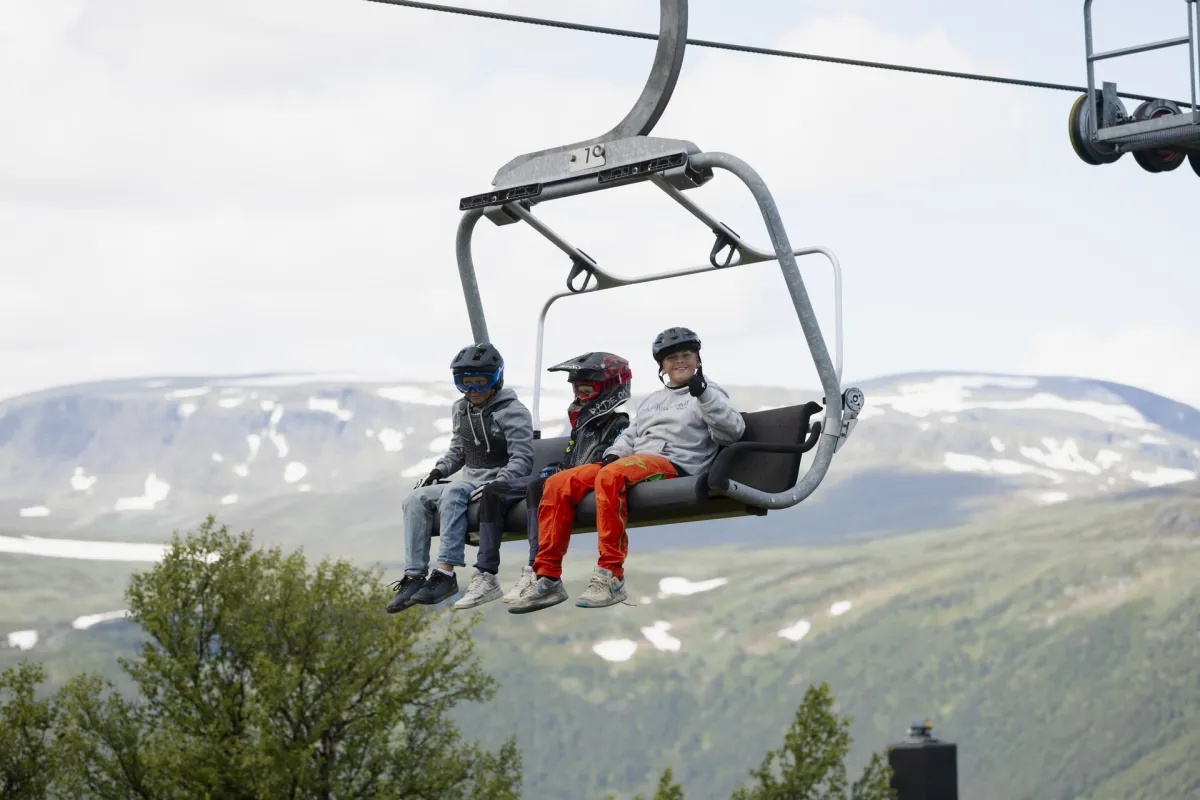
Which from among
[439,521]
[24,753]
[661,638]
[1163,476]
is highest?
[439,521]

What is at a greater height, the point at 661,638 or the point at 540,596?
the point at 540,596

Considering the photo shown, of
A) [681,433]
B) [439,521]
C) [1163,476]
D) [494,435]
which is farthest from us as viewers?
[1163,476]

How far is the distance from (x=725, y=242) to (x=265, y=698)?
22863 mm

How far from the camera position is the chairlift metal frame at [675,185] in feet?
24.6

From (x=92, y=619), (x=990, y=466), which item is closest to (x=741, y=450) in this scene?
(x=92, y=619)

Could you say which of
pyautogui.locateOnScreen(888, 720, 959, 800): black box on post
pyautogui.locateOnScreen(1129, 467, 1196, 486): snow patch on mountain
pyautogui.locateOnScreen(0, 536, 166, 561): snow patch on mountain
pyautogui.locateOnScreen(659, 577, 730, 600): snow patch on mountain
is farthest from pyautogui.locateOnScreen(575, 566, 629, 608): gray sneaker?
pyautogui.locateOnScreen(1129, 467, 1196, 486): snow patch on mountain

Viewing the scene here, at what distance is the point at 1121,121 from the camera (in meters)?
13.0

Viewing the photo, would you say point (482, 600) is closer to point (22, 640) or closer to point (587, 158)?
point (587, 158)

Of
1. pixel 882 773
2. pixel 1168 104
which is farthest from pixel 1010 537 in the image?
pixel 1168 104

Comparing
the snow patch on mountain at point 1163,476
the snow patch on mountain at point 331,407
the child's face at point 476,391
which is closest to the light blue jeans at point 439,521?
the child's face at point 476,391

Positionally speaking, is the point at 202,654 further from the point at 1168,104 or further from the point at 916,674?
the point at 916,674

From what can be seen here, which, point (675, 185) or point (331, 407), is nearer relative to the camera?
point (675, 185)

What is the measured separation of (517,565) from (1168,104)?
12571 centimetres

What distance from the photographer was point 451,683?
101 ft
